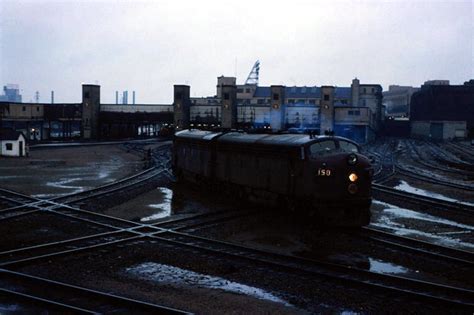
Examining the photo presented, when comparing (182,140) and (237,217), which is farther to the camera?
(182,140)

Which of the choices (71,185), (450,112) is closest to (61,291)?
(71,185)

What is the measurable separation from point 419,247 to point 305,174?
406 centimetres

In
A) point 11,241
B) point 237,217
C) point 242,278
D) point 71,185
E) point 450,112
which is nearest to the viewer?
point 242,278

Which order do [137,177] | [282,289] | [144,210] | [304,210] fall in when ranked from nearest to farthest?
[282,289] → [304,210] → [144,210] → [137,177]

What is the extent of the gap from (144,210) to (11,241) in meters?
6.31

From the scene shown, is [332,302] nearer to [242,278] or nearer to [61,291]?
[242,278]

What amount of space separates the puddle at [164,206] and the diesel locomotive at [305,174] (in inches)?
115

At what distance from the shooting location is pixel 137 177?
104 ft

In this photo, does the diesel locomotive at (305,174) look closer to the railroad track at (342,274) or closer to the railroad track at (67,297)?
the railroad track at (342,274)

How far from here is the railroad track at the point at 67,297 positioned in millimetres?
9109

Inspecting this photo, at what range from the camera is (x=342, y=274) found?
11.5 metres

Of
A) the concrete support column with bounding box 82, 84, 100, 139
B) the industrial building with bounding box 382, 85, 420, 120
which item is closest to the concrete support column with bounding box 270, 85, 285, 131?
the concrete support column with bounding box 82, 84, 100, 139

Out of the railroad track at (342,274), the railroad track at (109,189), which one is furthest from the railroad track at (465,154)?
the railroad track at (342,274)

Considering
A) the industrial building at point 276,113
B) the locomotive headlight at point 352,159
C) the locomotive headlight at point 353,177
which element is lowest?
the locomotive headlight at point 353,177
